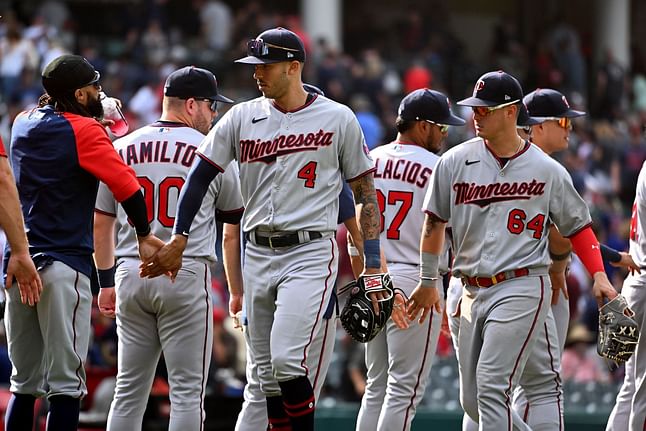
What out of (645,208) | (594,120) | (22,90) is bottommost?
(594,120)

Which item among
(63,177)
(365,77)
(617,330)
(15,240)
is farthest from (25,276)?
(365,77)

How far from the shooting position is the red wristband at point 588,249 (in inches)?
264

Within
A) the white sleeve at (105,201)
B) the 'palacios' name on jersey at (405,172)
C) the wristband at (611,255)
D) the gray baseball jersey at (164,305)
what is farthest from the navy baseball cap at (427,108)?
the white sleeve at (105,201)

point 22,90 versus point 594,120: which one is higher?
point 22,90

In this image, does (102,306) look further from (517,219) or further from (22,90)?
(22,90)

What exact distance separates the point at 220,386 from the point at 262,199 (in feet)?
16.4

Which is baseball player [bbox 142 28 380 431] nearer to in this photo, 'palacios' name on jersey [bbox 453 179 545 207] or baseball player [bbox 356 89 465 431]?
'palacios' name on jersey [bbox 453 179 545 207]

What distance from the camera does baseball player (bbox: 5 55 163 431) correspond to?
20.7ft

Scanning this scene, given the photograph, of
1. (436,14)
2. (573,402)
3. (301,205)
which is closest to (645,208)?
(301,205)

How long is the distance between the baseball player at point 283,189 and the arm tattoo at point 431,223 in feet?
1.62

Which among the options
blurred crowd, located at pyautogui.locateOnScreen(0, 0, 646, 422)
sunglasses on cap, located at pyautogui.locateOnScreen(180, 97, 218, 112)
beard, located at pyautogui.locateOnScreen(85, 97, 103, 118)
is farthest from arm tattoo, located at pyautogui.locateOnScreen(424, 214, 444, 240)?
blurred crowd, located at pyautogui.locateOnScreen(0, 0, 646, 422)

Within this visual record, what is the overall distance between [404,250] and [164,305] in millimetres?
1544

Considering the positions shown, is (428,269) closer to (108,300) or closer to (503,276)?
(503,276)

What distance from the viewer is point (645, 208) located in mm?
7438
